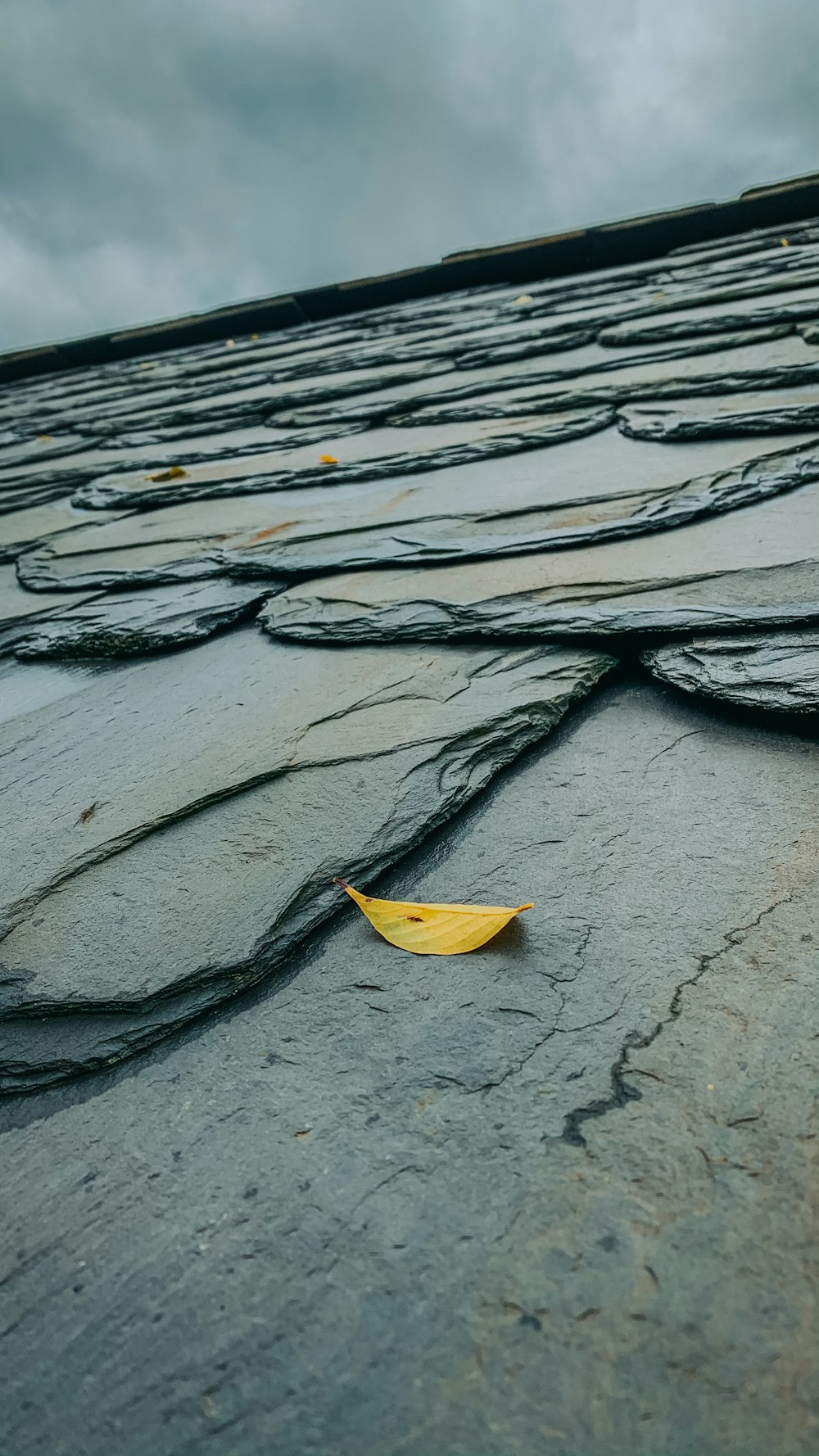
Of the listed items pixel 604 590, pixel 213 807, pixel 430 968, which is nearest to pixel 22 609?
pixel 213 807

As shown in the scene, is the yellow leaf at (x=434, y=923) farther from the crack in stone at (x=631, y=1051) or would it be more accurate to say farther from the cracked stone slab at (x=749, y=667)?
the cracked stone slab at (x=749, y=667)

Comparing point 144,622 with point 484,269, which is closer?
point 144,622

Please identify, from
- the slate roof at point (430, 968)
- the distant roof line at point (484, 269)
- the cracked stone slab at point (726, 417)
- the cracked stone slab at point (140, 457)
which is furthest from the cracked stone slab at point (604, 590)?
the distant roof line at point (484, 269)

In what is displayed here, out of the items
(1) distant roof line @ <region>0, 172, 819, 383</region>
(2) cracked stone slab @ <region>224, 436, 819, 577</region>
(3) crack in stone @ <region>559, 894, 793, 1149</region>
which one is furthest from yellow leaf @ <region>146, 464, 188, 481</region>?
(1) distant roof line @ <region>0, 172, 819, 383</region>

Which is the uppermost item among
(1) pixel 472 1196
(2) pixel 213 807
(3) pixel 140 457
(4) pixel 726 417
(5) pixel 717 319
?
(5) pixel 717 319

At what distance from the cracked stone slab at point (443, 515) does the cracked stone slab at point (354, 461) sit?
37 mm

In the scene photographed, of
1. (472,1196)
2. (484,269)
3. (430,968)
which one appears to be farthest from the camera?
(484,269)

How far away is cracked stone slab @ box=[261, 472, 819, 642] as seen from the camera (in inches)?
39.0

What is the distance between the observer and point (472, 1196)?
499mm

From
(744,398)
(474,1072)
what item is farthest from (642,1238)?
(744,398)

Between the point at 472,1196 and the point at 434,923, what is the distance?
24 cm

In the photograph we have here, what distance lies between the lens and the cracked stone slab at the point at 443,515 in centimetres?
130

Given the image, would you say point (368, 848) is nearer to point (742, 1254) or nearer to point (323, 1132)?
point (323, 1132)

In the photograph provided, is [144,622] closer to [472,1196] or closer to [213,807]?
[213,807]
